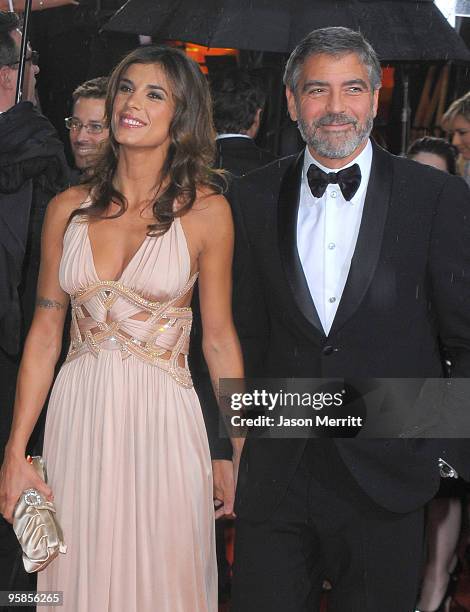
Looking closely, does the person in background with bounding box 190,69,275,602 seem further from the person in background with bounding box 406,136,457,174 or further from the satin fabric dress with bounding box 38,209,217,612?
the satin fabric dress with bounding box 38,209,217,612

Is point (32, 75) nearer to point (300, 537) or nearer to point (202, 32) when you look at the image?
point (202, 32)

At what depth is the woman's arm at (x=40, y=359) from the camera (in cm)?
361

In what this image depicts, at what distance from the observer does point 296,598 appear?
11.4 feet

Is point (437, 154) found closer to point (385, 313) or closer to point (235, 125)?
point (235, 125)

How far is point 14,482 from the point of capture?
360 centimetres

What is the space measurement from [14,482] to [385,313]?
126cm

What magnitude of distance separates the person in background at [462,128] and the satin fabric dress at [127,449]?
3.06 meters

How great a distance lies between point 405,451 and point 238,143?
2528 mm

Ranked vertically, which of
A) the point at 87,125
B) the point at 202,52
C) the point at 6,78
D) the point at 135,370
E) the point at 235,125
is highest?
the point at 202,52

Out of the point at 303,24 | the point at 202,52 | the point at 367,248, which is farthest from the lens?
the point at 202,52

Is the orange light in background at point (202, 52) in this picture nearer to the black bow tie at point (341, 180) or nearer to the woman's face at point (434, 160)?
the woman's face at point (434, 160)

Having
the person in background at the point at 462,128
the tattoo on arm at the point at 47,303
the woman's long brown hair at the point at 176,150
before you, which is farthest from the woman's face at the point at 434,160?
the tattoo on arm at the point at 47,303

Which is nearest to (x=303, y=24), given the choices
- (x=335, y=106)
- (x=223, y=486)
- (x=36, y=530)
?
(x=335, y=106)

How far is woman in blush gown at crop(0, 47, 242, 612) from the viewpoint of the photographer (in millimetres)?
3637
